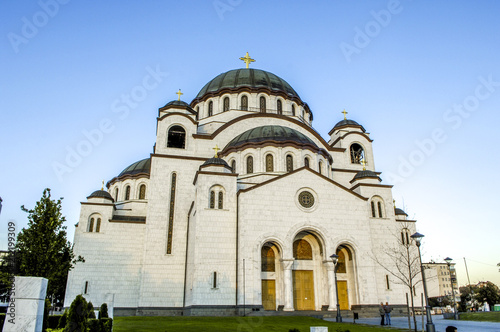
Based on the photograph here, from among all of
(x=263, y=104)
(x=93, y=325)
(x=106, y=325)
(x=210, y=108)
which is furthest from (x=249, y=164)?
(x=93, y=325)

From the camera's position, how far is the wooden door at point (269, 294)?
21297 millimetres

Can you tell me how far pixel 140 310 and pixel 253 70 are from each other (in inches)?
895

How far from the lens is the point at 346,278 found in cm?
2295

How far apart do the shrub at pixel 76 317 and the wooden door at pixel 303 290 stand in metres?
14.7

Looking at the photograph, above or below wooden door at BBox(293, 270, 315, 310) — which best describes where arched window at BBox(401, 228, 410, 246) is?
above

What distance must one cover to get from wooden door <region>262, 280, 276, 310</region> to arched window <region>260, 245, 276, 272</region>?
0.71 metres

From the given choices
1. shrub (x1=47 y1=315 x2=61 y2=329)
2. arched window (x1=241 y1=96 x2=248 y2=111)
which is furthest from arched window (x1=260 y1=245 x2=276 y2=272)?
arched window (x1=241 y1=96 x2=248 y2=111)

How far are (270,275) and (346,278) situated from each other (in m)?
4.82

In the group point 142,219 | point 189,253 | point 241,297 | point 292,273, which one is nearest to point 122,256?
point 142,219

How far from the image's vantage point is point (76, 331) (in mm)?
9008

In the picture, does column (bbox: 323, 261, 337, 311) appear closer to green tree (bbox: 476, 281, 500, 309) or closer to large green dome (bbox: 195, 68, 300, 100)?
large green dome (bbox: 195, 68, 300, 100)

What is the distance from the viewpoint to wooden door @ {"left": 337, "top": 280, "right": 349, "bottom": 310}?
22359mm

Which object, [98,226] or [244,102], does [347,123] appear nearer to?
[244,102]

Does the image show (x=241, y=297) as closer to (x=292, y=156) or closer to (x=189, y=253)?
(x=189, y=253)
